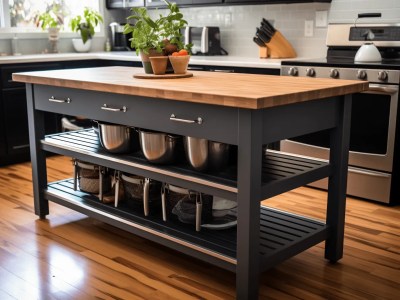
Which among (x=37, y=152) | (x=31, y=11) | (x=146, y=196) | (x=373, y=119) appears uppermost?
(x=31, y=11)

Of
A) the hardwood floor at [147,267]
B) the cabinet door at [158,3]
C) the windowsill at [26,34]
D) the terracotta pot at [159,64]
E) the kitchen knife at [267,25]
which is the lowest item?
the hardwood floor at [147,267]

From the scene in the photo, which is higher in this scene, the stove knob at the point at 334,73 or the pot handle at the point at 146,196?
the stove knob at the point at 334,73

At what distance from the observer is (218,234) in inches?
94.7

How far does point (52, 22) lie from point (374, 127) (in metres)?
3.39

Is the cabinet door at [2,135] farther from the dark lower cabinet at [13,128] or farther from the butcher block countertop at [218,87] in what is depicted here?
the butcher block countertop at [218,87]

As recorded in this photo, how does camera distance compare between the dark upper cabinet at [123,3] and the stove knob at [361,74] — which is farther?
the dark upper cabinet at [123,3]

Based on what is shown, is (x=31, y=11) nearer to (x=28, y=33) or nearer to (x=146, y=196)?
(x=28, y=33)

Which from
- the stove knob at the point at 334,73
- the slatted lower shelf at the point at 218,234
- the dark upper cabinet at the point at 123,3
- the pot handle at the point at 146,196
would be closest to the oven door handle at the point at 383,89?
the stove knob at the point at 334,73

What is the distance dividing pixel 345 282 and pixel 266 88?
95cm

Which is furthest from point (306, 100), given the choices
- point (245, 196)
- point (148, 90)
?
point (148, 90)

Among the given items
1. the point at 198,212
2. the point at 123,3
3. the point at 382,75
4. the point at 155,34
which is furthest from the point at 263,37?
the point at 198,212

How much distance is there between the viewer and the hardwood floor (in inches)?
90.5

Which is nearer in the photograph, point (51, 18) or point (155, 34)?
point (155, 34)

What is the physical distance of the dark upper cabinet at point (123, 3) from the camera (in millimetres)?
5332
